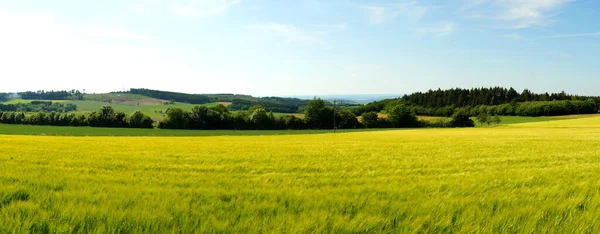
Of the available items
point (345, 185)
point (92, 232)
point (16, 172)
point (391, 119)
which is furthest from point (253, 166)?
point (391, 119)

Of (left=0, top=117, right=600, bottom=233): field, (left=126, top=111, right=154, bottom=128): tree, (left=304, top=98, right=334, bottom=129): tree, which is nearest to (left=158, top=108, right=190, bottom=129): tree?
(left=126, top=111, right=154, bottom=128): tree

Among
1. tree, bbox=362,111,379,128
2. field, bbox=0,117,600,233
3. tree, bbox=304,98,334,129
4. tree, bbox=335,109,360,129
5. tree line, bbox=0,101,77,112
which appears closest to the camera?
field, bbox=0,117,600,233

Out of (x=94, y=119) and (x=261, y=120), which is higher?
(x=94, y=119)

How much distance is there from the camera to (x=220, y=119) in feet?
321

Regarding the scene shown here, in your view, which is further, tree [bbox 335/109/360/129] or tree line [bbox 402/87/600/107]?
tree line [bbox 402/87/600/107]

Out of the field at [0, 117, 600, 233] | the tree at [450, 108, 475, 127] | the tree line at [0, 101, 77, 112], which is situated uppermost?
the tree line at [0, 101, 77, 112]

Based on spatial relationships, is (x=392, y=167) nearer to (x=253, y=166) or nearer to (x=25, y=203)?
(x=253, y=166)

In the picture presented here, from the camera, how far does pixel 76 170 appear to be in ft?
26.5

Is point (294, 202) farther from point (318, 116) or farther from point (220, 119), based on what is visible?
point (318, 116)

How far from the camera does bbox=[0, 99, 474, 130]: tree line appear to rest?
95438 mm

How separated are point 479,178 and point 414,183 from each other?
169 cm

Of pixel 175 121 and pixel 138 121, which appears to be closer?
pixel 175 121

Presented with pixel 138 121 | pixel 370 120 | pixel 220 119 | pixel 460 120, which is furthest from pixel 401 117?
pixel 138 121

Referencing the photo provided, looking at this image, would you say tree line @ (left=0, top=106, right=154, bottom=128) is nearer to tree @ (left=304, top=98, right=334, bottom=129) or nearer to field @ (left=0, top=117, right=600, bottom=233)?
tree @ (left=304, top=98, right=334, bottom=129)
